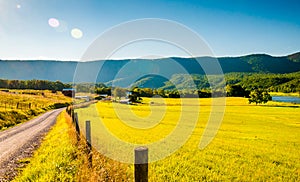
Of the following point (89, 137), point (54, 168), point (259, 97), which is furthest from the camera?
point (259, 97)

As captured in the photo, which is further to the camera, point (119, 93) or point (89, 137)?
point (119, 93)

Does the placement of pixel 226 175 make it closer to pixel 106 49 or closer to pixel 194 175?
pixel 194 175

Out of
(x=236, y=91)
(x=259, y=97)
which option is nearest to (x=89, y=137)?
(x=259, y=97)

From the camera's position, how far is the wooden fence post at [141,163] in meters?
5.25

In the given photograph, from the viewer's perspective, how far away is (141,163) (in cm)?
536

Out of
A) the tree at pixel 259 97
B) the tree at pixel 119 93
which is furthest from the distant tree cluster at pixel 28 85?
the tree at pixel 259 97

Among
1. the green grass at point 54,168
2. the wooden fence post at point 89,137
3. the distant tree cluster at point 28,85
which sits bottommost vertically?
the green grass at point 54,168

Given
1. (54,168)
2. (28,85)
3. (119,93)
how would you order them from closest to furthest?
1. (54,168)
2. (119,93)
3. (28,85)

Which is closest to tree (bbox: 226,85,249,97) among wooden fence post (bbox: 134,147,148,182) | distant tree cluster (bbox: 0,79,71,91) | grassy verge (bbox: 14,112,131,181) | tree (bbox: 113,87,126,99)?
tree (bbox: 113,87,126,99)

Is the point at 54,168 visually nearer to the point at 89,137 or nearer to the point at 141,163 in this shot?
the point at 89,137

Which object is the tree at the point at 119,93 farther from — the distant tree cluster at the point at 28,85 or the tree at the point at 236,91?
the distant tree cluster at the point at 28,85

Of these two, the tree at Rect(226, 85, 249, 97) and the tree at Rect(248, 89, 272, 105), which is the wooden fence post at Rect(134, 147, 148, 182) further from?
the tree at Rect(226, 85, 249, 97)

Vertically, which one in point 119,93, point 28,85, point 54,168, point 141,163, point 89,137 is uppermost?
point 28,85

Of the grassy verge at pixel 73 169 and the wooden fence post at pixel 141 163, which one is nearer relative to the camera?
the wooden fence post at pixel 141 163
